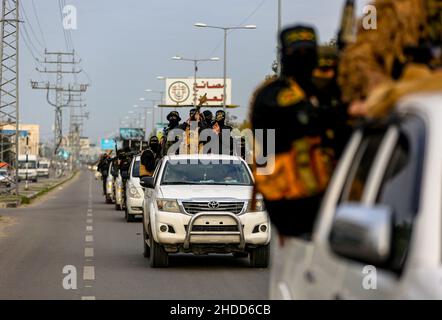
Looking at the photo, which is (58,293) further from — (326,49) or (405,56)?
Answer: (405,56)

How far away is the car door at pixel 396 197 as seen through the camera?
359 cm

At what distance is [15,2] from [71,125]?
11290 cm

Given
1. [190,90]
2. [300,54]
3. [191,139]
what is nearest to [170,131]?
[191,139]

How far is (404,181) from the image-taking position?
3863 millimetres

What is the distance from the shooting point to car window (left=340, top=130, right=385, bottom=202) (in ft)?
13.9

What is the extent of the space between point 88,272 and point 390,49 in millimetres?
9454

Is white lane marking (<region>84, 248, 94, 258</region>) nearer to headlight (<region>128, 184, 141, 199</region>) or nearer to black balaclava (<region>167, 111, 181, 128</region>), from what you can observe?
black balaclava (<region>167, 111, 181, 128</region>)

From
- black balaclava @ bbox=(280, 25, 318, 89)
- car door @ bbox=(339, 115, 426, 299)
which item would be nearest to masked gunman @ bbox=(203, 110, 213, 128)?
black balaclava @ bbox=(280, 25, 318, 89)

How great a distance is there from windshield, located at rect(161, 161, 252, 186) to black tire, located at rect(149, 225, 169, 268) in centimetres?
119

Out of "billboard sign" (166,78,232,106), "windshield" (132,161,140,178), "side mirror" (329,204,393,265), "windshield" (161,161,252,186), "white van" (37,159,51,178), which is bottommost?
"white van" (37,159,51,178)

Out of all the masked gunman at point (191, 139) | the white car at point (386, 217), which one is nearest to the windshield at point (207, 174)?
Result: the masked gunman at point (191, 139)

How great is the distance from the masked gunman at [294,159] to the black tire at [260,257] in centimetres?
905
